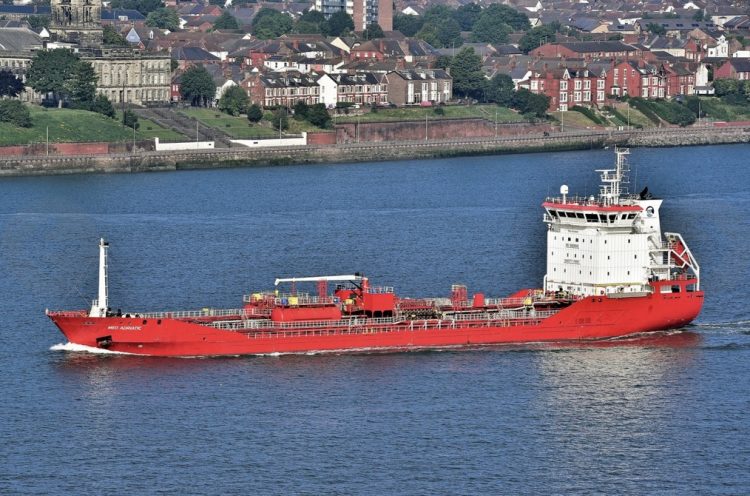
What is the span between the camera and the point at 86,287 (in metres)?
78.6

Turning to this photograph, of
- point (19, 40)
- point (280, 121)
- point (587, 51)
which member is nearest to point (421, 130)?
point (280, 121)

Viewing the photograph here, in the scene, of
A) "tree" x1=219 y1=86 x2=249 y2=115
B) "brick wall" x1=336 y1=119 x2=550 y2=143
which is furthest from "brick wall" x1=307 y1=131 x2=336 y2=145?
"tree" x1=219 y1=86 x2=249 y2=115

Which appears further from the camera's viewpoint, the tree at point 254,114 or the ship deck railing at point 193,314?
the tree at point 254,114

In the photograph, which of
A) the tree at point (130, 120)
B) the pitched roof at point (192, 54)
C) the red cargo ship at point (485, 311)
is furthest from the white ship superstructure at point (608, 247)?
the pitched roof at point (192, 54)

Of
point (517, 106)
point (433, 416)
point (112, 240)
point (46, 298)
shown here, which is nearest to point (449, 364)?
point (433, 416)

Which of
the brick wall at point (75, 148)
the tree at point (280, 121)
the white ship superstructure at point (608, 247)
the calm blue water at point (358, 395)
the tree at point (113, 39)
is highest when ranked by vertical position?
the tree at point (113, 39)

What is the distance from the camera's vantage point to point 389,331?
6562 centimetres

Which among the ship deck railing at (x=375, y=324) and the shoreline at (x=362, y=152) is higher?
the shoreline at (x=362, y=152)

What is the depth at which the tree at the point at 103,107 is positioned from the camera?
147375 millimetres

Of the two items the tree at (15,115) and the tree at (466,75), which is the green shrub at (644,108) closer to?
the tree at (466,75)

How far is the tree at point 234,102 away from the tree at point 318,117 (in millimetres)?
5501

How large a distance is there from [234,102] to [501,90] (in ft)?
98.8

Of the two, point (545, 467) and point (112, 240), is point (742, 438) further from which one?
point (112, 240)

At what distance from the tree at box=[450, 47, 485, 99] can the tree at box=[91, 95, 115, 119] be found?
39.8 metres
